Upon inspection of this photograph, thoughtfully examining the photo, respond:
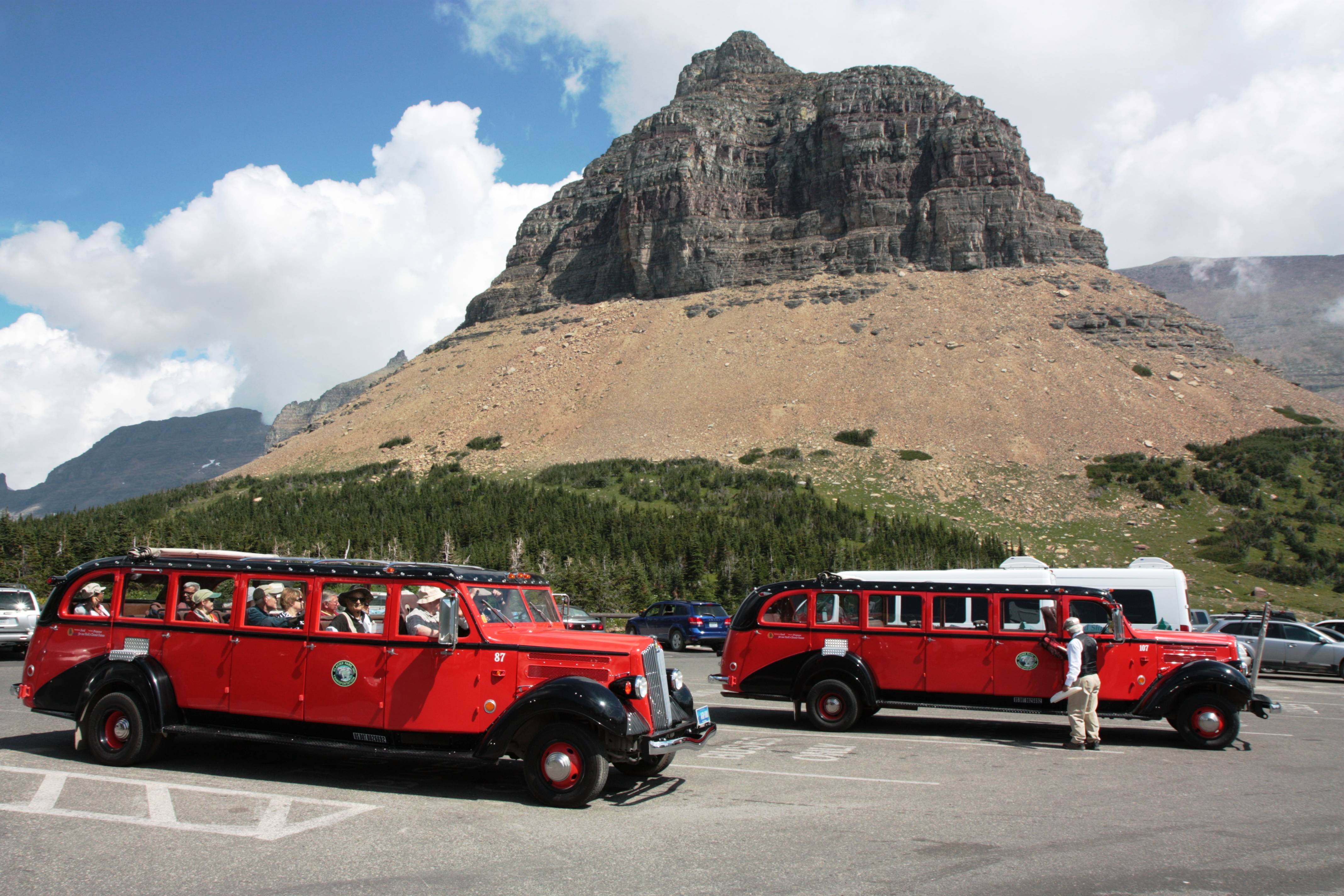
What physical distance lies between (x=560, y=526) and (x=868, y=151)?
241 feet

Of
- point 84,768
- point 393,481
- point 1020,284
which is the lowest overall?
point 84,768

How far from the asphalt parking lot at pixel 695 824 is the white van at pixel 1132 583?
24.1 feet

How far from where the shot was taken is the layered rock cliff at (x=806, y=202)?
10200cm

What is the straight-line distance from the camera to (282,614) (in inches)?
358

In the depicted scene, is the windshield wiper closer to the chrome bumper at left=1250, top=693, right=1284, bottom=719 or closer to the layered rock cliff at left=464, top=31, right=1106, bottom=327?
the chrome bumper at left=1250, top=693, right=1284, bottom=719

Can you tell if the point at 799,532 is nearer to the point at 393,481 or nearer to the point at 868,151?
the point at 393,481

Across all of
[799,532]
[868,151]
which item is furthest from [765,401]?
[868,151]

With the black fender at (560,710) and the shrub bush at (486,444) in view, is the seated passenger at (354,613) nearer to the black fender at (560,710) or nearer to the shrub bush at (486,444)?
the black fender at (560,710)

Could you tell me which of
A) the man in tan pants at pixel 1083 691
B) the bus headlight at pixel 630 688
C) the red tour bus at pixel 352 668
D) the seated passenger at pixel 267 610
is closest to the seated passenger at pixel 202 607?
the red tour bus at pixel 352 668

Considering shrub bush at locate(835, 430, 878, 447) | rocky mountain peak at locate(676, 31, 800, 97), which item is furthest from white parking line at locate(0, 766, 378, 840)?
rocky mountain peak at locate(676, 31, 800, 97)

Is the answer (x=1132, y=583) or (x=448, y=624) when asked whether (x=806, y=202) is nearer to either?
(x=1132, y=583)

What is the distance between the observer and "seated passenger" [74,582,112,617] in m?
9.75

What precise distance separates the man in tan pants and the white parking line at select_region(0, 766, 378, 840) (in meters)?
8.90

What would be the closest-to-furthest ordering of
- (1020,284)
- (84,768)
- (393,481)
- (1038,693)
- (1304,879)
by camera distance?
(1304,879) → (84,768) → (1038,693) → (393,481) → (1020,284)
